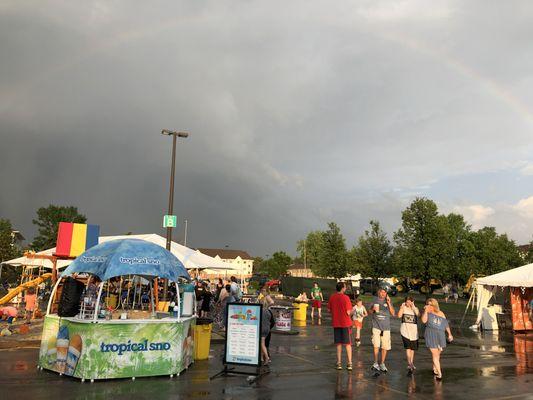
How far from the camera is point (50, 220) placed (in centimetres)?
8938

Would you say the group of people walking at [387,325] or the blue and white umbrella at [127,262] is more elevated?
the blue and white umbrella at [127,262]

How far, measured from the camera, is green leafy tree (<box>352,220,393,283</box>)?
48062 mm

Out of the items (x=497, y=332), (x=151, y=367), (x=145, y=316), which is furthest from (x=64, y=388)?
(x=497, y=332)

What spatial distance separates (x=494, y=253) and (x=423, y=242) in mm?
28463

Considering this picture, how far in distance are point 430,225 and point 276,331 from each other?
2945cm

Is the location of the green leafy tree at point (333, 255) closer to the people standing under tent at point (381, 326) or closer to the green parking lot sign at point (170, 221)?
the green parking lot sign at point (170, 221)

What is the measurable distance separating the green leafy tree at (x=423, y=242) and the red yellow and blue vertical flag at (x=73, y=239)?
31.5 meters

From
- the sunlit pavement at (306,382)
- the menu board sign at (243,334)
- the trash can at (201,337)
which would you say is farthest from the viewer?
the trash can at (201,337)

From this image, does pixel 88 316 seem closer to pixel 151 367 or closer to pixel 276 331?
pixel 151 367

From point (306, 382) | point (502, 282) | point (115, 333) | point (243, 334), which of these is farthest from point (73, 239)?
point (502, 282)

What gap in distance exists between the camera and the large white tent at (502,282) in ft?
62.6

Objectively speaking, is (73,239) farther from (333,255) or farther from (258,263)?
(258,263)

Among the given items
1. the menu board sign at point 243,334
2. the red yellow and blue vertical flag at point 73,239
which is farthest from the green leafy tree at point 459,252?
the menu board sign at point 243,334

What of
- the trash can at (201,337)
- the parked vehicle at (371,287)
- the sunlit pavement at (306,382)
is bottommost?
the sunlit pavement at (306,382)
